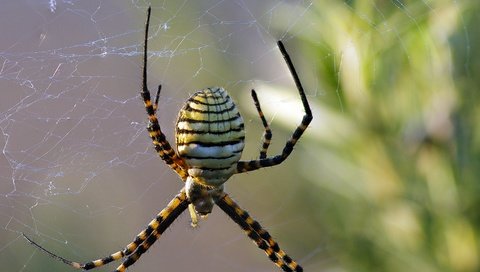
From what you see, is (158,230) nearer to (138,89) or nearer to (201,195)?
(201,195)

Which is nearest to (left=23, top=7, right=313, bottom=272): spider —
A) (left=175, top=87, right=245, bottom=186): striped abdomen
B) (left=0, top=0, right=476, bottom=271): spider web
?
(left=175, top=87, right=245, bottom=186): striped abdomen

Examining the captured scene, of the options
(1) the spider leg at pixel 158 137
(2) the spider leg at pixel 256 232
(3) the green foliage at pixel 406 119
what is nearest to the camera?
(3) the green foliage at pixel 406 119

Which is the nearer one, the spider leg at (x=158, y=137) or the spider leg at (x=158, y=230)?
the spider leg at (x=158, y=137)

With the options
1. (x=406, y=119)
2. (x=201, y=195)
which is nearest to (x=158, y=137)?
(x=201, y=195)

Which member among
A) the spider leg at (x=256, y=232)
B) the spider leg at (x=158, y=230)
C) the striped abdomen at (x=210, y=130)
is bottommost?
the spider leg at (x=256, y=232)

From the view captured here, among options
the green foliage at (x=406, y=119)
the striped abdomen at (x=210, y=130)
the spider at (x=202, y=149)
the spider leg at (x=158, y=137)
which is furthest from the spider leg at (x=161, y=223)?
the green foliage at (x=406, y=119)

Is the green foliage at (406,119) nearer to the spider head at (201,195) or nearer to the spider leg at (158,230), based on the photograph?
the spider head at (201,195)

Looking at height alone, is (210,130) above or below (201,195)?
above
